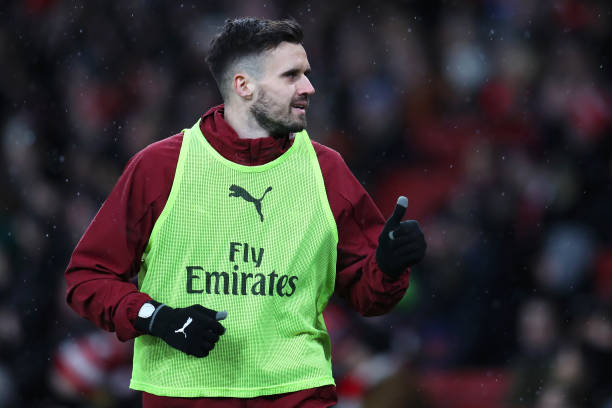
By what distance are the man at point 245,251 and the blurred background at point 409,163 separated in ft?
8.09

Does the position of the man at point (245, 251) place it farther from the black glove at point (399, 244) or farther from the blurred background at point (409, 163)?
the blurred background at point (409, 163)

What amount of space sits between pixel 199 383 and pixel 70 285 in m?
0.48

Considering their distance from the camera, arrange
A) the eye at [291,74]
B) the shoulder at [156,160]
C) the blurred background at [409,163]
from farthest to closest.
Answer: the blurred background at [409,163], the eye at [291,74], the shoulder at [156,160]

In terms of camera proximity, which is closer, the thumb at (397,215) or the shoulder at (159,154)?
the thumb at (397,215)

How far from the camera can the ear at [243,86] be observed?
3492 millimetres

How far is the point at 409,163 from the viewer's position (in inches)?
317

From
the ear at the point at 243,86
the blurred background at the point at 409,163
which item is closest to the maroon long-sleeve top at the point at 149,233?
the ear at the point at 243,86

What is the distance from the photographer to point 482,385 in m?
6.13

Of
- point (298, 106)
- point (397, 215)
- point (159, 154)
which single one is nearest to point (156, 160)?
point (159, 154)

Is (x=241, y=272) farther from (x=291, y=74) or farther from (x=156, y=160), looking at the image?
(x=291, y=74)

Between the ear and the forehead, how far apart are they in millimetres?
70

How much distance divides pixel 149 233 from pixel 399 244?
74 cm

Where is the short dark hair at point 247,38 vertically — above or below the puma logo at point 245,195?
above

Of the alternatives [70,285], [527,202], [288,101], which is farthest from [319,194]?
[527,202]
